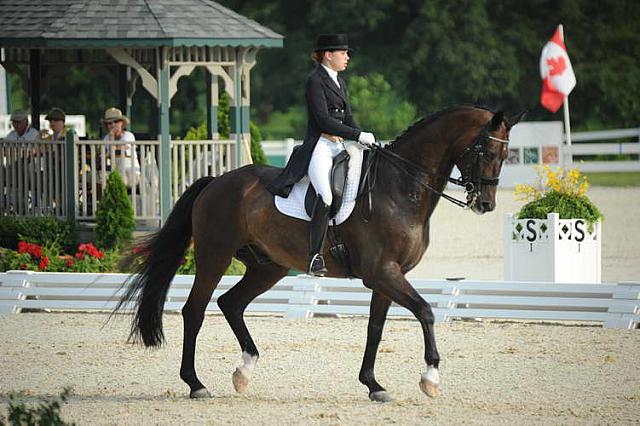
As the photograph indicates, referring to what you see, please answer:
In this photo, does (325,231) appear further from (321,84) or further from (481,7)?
(481,7)

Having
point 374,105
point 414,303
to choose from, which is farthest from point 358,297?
point 374,105

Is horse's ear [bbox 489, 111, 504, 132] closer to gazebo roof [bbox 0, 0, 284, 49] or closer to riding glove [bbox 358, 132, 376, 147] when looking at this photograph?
riding glove [bbox 358, 132, 376, 147]

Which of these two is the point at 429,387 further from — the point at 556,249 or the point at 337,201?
the point at 556,249

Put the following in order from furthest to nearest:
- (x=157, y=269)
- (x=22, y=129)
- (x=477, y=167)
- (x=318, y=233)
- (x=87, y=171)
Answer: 1. (x=22, y=129)
2. (x=87, y=171)
3. (x=157, y=269)
4. (x=318, y=233)
5. (x=477, y=167)

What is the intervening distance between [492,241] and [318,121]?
11118 millimetres

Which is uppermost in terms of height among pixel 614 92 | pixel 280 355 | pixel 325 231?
pixel 325 231

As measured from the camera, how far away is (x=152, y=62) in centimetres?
1675

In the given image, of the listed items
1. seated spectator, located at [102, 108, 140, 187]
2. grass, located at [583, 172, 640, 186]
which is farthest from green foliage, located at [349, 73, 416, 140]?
seated spectator, located at [102, 108, 140, 187]

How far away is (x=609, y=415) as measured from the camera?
309 inches

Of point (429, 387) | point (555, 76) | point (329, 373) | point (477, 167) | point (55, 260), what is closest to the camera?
point (429, 387)

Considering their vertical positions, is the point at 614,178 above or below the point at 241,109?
below

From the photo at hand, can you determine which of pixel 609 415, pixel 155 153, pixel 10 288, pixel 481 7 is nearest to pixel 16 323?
pixel 10 288

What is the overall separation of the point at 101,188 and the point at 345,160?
25.2 ft

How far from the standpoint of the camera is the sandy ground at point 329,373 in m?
8.01
